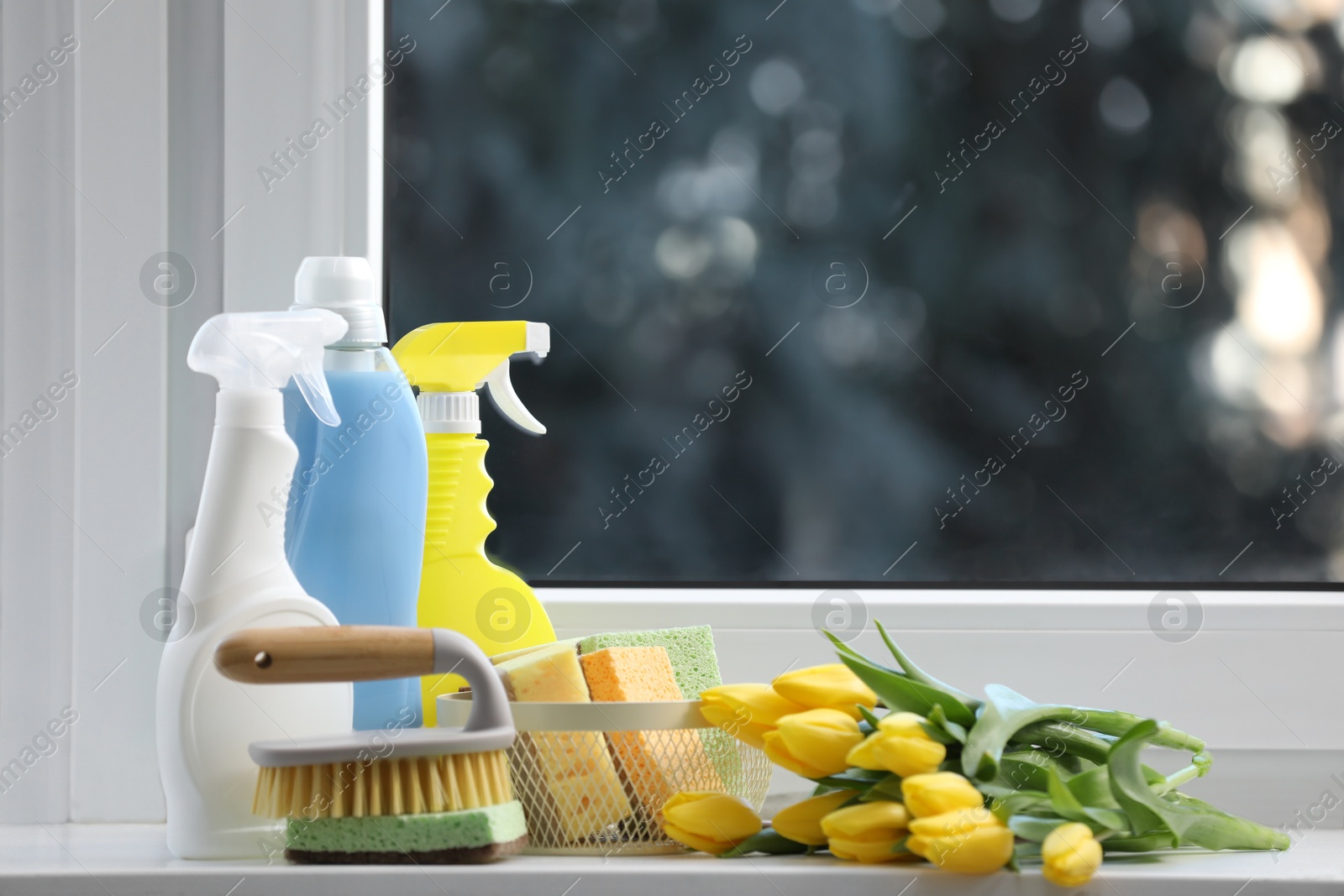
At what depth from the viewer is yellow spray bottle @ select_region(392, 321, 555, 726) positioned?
0.73 metres

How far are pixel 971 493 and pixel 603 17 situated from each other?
0.51 meters

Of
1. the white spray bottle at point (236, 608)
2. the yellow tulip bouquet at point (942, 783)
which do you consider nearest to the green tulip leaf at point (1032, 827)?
the yellow tulip bouquet at point (942, 783)

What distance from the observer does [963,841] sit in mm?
533

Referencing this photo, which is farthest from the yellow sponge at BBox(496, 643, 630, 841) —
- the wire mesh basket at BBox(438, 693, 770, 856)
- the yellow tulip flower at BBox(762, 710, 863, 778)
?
the yellow tulip flower at BBox(762, 710, 863, 778)

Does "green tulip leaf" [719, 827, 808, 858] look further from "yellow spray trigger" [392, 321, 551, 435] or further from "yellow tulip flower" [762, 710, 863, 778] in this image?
"yellow spray trigger" [392, 321, 551, 435]

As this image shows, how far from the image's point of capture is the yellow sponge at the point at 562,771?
62 centimetres

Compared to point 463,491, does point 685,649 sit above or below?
below

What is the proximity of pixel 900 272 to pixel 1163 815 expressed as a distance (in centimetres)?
50

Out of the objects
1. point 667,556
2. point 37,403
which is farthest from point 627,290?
point 37,403

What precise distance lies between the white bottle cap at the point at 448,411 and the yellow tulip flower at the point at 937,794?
38 centimetres

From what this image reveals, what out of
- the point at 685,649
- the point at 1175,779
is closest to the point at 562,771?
the point at 685,649

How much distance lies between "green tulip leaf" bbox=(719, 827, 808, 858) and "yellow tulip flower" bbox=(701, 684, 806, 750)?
50 mm

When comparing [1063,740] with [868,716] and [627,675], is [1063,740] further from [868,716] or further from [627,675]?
[627,675]

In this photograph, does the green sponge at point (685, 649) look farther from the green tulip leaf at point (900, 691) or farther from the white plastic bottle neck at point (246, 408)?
the white plastic bottle neck at point (246, 408)
